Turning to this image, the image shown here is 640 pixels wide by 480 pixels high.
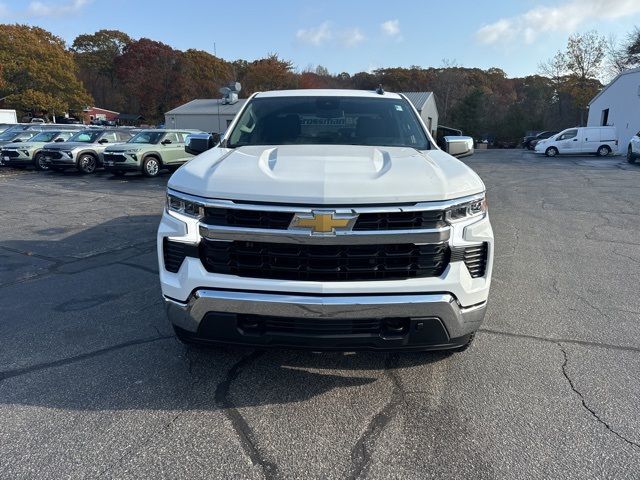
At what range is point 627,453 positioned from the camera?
8.10 ft

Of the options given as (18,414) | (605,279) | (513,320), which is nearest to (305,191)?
(18,414)

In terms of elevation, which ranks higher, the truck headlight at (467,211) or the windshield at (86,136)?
the windshield at (86,136)

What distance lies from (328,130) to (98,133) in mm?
18299

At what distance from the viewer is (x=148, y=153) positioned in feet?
54.5

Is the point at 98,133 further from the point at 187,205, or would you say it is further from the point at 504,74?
the point at 504,74

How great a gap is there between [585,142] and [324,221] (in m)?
30.4

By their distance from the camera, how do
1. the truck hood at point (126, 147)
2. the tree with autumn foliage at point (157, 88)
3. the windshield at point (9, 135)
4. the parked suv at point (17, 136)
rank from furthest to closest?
the tree with autumn foliage at point (157, 88), the windshield at point (9, 135), the parked suv at point (17, 136), the truck hood at point (126, 147)

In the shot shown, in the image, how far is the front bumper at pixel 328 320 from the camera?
2570 mm

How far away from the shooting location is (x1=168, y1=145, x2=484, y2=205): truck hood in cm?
259

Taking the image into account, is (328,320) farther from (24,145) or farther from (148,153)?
(24,145)

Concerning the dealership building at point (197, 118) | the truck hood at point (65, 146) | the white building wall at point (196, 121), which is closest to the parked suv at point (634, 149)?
the truck hood at point (65, 146)

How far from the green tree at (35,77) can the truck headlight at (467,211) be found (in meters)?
63.9

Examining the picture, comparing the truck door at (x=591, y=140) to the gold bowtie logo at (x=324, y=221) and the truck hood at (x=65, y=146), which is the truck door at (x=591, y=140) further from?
the gold bowtie logo at (x=324, y=221)

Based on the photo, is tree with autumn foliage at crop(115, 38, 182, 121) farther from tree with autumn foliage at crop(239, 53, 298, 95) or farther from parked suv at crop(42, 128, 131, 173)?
parked suv at crop(42, 128, 131, 173)
